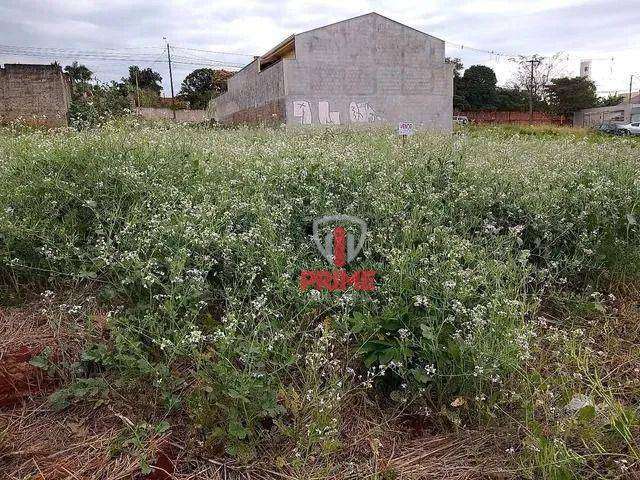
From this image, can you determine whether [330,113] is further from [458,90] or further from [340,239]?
[458,90]

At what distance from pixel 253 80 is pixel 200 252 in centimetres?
1870

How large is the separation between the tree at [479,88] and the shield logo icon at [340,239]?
1551 inches

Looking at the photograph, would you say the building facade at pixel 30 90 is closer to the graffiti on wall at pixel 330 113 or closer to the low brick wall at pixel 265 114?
the low brick wall at pixel 265 114

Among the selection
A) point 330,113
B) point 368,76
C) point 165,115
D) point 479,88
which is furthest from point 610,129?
point 165,115

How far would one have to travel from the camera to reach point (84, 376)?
6.53 ft

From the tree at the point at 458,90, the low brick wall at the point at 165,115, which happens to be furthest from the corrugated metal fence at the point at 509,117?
the low brick wall at the point at 165,115

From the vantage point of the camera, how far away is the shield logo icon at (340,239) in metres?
2.60

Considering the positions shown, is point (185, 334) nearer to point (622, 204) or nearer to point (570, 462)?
point (570, 462)

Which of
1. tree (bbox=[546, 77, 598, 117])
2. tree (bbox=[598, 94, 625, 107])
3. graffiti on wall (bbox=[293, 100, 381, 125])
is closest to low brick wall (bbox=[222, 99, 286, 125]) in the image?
graffiti on wall (bbox=[293, 100, 381, 125])

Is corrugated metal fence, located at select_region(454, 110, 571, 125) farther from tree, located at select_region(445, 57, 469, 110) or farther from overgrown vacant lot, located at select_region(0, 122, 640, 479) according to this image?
overgrown vacant lot, located at select_region(0, 122, 640, 479)

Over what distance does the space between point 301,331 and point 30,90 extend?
19.3 meters

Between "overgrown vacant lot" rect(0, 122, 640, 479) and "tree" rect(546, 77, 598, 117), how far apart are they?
43.7 meters

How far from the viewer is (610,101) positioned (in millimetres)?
45875

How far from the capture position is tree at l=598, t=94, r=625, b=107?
145ft
